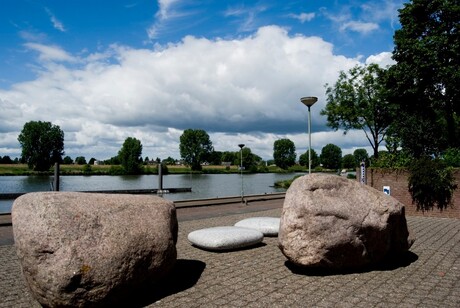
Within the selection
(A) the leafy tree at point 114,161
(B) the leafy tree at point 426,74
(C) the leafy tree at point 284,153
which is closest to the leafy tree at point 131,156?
(A) the leafy tree at point 114,161

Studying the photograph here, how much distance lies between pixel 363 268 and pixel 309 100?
8.87 m

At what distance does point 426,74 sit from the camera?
2348cm

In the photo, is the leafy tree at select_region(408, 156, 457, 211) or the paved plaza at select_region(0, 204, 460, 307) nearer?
the paved plaza at select_region(0, 204, 460, 307)

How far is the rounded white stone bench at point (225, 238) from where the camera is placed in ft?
27.1

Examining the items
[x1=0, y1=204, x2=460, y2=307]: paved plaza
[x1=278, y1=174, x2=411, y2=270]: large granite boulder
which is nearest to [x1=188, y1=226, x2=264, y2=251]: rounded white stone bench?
[x1=0, y1=204, x2=460, y2=307]: paved plaza

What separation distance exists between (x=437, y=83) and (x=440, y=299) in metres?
21.8

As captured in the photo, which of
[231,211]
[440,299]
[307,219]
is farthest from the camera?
[231,211]

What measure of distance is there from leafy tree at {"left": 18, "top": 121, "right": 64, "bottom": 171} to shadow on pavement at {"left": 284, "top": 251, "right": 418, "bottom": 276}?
73231 millimetres

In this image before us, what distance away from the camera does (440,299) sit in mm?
5262

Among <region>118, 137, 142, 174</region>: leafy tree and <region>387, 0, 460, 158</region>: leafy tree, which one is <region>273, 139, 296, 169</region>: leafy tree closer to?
<region>118, 137, 142, 174</region>: leafy tree

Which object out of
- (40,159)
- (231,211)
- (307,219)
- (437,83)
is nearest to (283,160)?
(40,159)

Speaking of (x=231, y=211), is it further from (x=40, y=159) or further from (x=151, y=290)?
(x=40, y=159)

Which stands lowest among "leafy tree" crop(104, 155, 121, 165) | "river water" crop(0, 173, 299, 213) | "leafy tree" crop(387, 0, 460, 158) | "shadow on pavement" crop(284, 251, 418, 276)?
"river water" crop(0, 173, 299, 213)

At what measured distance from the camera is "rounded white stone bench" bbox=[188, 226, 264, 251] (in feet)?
27.1
